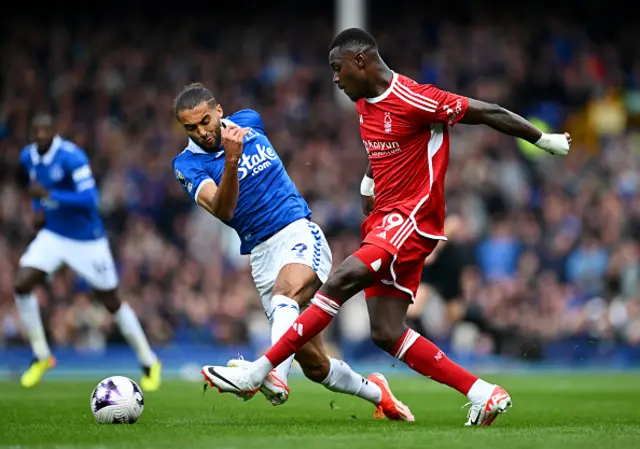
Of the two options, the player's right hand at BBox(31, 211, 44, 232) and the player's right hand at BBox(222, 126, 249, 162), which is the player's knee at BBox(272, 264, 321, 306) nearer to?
the player's right hand at BBox(222, 126, 249, 162)

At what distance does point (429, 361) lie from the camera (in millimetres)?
8234

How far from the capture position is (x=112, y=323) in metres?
19.0

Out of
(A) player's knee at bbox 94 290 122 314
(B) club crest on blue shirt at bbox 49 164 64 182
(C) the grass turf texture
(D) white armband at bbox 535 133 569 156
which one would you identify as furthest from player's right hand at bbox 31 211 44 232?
(D) white armband at bbox 535 133 569 156

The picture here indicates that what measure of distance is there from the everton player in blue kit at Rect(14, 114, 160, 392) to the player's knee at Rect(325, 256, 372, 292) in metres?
5.30

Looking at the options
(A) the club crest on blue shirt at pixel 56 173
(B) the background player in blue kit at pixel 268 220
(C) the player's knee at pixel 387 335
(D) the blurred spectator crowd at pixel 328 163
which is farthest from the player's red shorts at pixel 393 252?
(D) the blurred spectator crowd at pixel 328 163

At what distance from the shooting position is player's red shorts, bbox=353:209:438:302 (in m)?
7.96

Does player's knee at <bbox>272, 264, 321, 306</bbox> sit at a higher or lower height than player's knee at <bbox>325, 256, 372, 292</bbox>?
lower

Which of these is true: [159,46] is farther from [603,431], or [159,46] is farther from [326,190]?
[603,431]

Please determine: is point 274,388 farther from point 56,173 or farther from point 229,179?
point 56,173

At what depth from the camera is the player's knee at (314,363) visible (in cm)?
855

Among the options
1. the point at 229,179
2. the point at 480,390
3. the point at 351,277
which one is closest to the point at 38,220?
the point at 229,179

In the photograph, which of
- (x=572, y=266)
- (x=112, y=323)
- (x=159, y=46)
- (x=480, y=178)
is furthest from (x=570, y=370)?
(x=159, y=46)

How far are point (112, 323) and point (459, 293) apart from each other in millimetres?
5804

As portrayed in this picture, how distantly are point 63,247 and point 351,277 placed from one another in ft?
19.5
